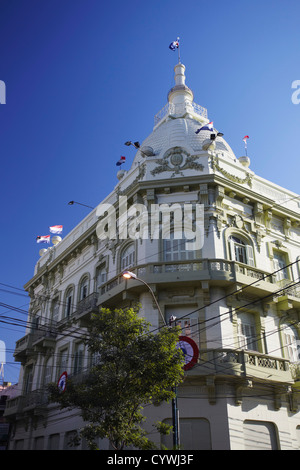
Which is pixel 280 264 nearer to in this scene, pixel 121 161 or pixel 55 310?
pixel 121 161

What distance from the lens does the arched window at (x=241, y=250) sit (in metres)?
23.1

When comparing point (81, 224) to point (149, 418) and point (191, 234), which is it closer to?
point (191, 234)

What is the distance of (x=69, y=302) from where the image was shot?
98.0 feet

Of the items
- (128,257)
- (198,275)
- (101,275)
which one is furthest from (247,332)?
(101,275)

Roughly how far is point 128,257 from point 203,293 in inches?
218

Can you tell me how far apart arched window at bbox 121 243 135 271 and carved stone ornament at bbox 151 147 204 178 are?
14.6ft

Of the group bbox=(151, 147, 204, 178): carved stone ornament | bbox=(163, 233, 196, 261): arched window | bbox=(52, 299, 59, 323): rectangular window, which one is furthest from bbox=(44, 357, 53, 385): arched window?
bbox=(151, 147, 204, 178): carved stone ornament

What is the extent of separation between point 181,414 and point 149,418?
54.4 inches

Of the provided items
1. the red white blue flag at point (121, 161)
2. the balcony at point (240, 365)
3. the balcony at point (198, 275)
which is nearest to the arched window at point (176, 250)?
the balcony at point (198, 275)

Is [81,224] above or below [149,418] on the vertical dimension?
above

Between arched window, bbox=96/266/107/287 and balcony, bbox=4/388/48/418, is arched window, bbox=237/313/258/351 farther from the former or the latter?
balcony, bbox=4/388/48/418

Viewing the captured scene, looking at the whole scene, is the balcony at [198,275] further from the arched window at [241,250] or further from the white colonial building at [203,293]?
the arched window at [241,250]

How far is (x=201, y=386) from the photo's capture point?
1867 cm
